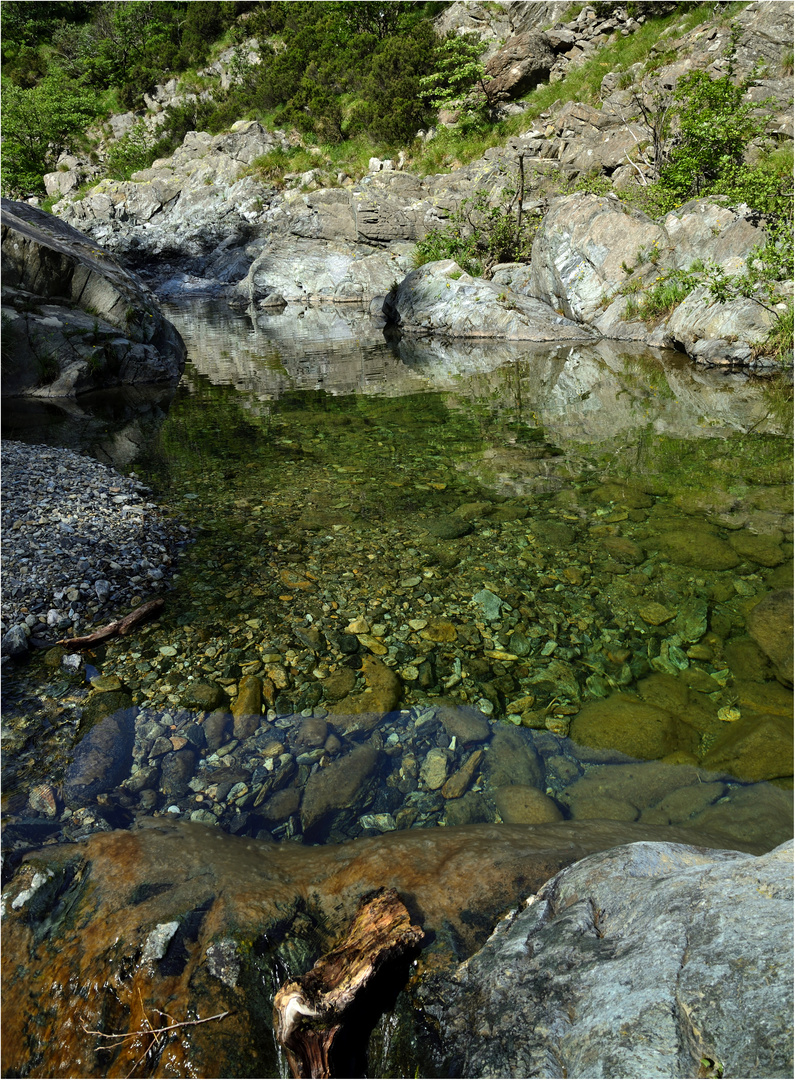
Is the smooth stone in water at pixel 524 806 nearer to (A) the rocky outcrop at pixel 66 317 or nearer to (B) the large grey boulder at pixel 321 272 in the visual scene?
(A) the rocky outcrop at pixel 66 317

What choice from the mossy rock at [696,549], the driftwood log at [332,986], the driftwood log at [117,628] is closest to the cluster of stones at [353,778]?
the driftwood log at [117,628]

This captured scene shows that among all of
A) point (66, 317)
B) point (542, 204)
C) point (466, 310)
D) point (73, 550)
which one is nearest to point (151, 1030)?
point (73, 550)

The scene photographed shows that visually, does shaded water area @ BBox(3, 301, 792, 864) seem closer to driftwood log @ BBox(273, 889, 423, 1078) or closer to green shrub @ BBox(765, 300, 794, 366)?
driftwood log @ BBox(273, 889, 423, 1078)

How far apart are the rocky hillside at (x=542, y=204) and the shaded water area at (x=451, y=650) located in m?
9.09

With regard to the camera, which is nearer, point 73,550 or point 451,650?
→ point 451,650

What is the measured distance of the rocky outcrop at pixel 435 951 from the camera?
5.15 feet

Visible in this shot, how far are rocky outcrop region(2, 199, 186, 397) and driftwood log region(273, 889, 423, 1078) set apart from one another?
14.5 m

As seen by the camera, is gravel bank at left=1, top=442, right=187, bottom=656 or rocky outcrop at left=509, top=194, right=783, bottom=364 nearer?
gravel bank at left=1, top=442, right=187, bottom=656

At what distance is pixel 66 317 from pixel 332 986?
15872 mm

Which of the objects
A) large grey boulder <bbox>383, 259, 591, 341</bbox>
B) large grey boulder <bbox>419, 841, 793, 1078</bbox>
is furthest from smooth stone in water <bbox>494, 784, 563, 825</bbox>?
large grey boulder <bbox>383, 259, 591, 341</bbox>

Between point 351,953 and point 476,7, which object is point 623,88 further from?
point 351,953

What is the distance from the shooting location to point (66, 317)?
45.0 ft

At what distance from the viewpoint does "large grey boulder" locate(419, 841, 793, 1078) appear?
145 cm

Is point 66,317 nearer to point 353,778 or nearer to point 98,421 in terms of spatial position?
point 98,421
